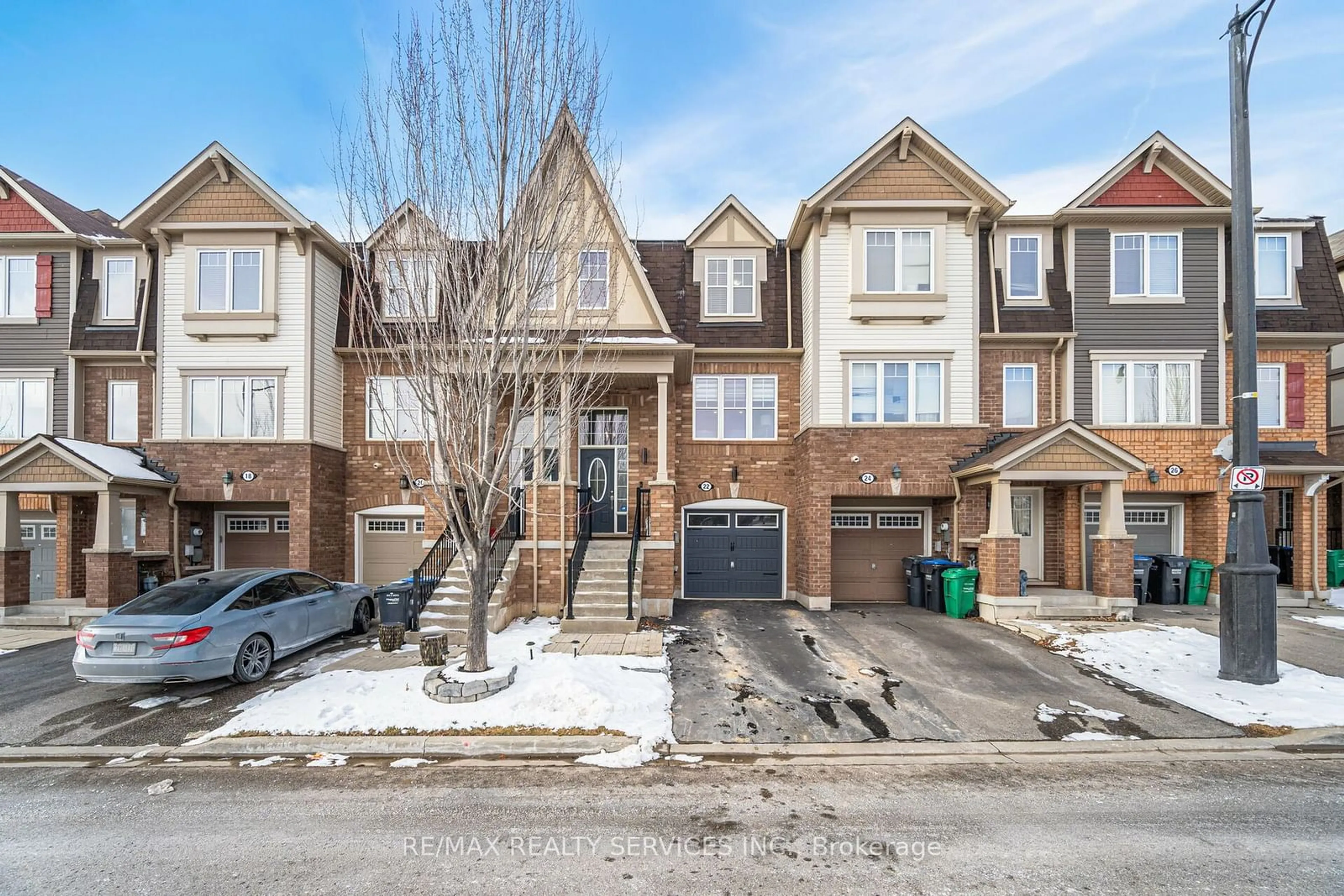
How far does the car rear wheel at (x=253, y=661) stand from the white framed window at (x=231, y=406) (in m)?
7.43

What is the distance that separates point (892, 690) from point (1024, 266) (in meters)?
11.5

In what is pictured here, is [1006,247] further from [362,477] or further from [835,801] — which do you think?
[362,477]

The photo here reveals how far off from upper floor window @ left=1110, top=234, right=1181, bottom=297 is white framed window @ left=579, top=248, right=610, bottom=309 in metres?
11.7

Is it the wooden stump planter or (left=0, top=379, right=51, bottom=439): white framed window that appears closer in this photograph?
the wooden stump planter

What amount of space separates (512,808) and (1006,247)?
50.6 ft

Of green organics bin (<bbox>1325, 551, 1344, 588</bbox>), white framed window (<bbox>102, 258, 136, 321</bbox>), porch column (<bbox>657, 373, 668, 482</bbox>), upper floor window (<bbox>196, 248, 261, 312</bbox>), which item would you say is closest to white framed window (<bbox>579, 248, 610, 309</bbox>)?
porch column (<bbox>657, 373, 668, 482</bbox>)

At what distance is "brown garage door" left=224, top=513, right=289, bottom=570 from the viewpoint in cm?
1521

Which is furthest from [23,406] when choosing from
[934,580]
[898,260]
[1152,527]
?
[1152,527]

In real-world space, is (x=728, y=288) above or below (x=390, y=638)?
above

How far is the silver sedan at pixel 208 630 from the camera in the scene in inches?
284

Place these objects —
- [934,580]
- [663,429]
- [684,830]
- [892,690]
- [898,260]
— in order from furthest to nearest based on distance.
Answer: [898,260] < [934,580] < [663,429] < [892,690] < [684,830]

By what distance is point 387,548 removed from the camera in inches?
601

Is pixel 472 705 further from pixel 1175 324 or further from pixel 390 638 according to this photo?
pixel 1175 324

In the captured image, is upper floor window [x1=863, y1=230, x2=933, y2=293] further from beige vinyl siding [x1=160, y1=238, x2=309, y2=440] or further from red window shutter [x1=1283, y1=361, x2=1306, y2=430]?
beige vinyl siding [x1=160, y1=238, x2=309, y2=440]
